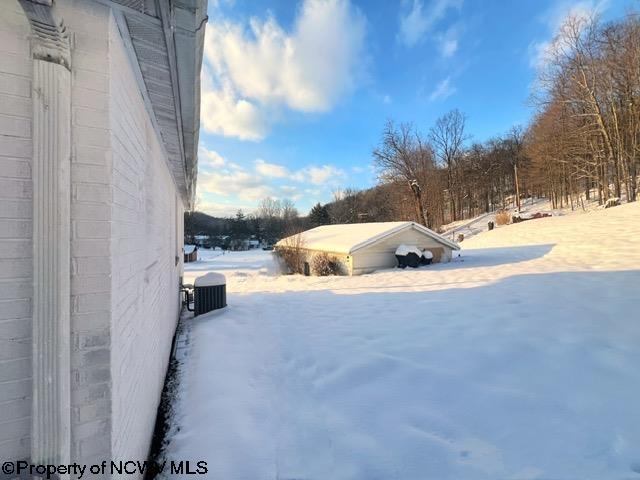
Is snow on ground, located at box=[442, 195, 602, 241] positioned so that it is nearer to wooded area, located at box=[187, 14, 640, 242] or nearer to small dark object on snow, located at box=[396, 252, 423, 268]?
wooded area, located at box=[187, 14, 640, 242]

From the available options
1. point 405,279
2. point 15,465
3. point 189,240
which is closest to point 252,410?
point 15,465

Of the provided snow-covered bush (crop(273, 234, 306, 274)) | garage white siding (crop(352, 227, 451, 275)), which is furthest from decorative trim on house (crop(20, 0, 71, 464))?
snow-covered bush (crop(273, 234, 306, 274))

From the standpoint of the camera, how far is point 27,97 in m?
1.27

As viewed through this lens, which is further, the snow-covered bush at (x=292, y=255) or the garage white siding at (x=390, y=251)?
the snow-covered bush at (x=292, y=255)

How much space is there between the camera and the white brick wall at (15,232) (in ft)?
4.04

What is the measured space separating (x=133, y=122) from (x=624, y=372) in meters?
5.14

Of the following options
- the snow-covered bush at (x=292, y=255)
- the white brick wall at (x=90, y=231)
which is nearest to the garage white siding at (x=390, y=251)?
the snow-covered bush at (x=292, y=255)

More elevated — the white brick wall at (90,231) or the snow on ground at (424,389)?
the white brick wall at (90,231)

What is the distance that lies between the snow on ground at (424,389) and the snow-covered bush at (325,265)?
20.0 feet

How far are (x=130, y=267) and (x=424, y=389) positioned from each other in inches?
117

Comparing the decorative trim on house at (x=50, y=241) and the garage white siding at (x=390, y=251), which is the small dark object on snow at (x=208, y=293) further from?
the garage white siding at (x=390, y=251)

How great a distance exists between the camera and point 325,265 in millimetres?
12695

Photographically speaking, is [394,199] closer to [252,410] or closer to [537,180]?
[537,180]

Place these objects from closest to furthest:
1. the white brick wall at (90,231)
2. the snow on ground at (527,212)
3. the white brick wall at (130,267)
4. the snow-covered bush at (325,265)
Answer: the white brick wall at (90,231) < the white brick wall at (130,267) < the snow-covered bush at (325,265) < the snow on ground at (527,212)
